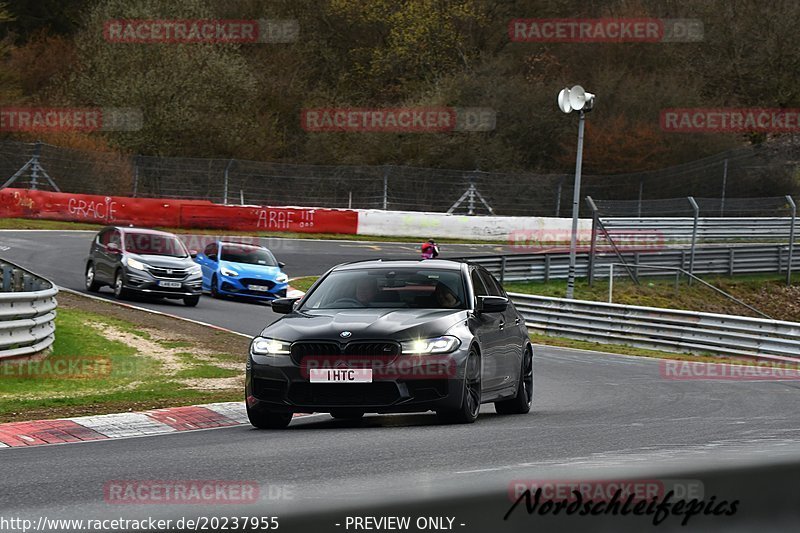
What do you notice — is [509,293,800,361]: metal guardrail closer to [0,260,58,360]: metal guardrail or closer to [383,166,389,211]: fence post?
[0,260,58,360]: metal guardrail

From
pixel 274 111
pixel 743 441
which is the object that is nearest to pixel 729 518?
pixel 743 441

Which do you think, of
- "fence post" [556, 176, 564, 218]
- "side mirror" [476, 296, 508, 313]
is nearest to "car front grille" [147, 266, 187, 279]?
"side mirror" [476, 296, 508, 313]

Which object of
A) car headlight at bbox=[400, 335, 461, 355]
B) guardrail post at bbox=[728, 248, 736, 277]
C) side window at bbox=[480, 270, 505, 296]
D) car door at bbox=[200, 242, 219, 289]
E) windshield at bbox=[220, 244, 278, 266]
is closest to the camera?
car headlight at bbox=[400, 335, 461, 355]

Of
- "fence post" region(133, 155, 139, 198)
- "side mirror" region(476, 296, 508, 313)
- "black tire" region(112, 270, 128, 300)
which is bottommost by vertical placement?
"black tire" region(112, 270, 128, 300)

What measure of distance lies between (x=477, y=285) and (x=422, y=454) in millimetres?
3800

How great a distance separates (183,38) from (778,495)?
5757cm

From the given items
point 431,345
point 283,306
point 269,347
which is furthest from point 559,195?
point 269,347

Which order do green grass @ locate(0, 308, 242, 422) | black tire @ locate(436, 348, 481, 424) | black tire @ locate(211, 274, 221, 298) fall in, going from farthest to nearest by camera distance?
1. black tire @ locate(211, 274, 221, 298)
2. green grass @ locate(0, 308, 242, 422)
3. black tire @ locate(436, 348, 481, 424)

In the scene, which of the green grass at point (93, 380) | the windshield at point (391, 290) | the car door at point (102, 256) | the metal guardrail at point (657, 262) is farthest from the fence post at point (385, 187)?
the windshield at point (391, 290)

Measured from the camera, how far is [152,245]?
26.6 m

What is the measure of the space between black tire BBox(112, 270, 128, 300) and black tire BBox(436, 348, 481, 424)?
16.5 metres

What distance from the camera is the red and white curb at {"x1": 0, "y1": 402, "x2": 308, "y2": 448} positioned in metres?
9.81

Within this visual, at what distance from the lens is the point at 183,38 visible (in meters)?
58.2

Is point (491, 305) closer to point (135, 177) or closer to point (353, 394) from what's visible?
point (353, 394)
